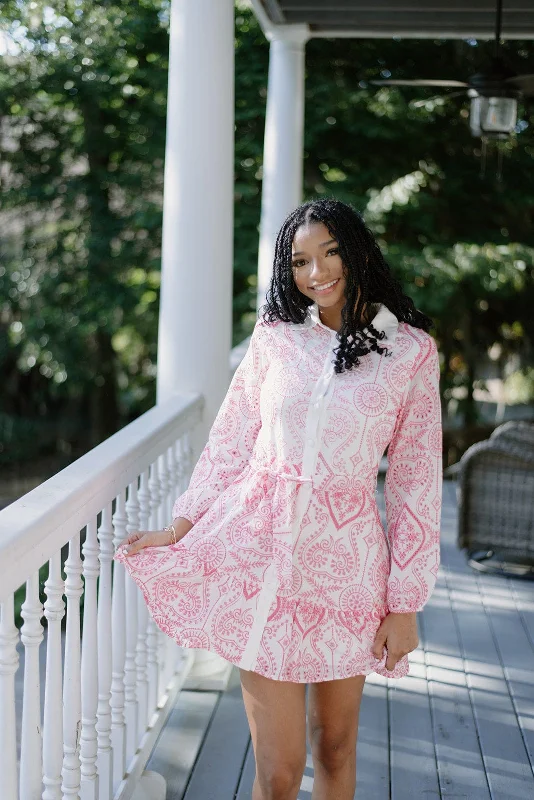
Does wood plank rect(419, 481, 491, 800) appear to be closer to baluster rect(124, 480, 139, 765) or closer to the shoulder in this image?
baluster rect(124, 480, 139, 765)

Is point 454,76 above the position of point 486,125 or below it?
above

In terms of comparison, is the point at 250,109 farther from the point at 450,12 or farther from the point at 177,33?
the point at 177,33

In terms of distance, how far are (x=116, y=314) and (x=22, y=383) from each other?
2.07 metres

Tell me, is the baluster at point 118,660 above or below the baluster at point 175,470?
below

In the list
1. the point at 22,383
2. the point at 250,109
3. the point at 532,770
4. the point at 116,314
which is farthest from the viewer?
the point at 22,383

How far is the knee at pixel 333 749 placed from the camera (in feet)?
6.10

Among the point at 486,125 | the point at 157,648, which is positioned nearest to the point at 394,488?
the point at 157,648

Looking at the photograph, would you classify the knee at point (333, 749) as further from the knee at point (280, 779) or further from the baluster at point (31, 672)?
the baluster at point (31, 672)

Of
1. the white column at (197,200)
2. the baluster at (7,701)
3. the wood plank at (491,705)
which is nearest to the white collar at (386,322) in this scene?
the baluster at (7,701)

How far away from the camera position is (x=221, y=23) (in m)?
3.00

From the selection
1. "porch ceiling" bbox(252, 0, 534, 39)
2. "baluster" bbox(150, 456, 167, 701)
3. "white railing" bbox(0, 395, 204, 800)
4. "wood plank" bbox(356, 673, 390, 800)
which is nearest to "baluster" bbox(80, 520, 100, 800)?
"white railing" bbox(0, 395, 204, 800)

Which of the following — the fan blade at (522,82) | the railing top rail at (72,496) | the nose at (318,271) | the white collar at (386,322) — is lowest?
the railing top rail at (72,496)

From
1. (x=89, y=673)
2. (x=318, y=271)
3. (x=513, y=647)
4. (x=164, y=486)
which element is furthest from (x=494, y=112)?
(x=89, y=673)

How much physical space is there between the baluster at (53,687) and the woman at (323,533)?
148mm
